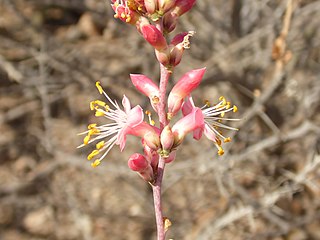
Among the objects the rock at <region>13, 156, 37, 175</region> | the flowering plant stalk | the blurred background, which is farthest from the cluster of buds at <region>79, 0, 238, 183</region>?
the rock at <region>13, 156, 37, 175</region>

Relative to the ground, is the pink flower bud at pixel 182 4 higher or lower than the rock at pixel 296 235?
lower

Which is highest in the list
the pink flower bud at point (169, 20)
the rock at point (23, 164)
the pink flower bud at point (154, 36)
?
the rock at point (23, 164)

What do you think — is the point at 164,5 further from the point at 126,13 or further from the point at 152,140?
the point at 152,140

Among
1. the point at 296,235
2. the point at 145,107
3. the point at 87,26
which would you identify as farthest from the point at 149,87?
the point at 296,235

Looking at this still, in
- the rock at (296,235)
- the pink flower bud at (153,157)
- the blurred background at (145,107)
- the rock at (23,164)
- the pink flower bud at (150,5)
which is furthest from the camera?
the rock at (296,235)

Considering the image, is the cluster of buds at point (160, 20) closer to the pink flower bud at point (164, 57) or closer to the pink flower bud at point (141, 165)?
the pink flower bud at point (164, 57)

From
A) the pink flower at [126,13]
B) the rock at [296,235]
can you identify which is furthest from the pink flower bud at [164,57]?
the rock at [296,235]

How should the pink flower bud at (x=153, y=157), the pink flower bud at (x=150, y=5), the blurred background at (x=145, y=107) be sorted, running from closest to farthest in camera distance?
the pink flower bud at (x=150, y=5) < the pink flower bud at (x=153, y=157) < the blurred background at (x=145, y=107)
